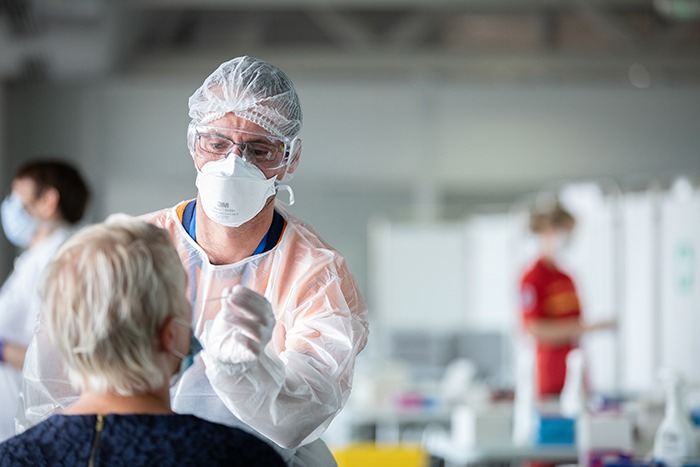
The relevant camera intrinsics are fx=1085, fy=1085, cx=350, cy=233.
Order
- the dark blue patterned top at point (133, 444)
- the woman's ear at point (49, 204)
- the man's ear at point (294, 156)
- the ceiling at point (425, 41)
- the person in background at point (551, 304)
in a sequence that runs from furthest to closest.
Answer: the ceiling at point (425, 41), the person in background at point (551, 304), the woman's ear at point (49, 204), the man's ear at point (294, 156), the dark blue patterned top at point (133, 444)

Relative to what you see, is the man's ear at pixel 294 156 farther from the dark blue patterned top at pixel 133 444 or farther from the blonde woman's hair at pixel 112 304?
the dark blue patterned top at pixel 133 444

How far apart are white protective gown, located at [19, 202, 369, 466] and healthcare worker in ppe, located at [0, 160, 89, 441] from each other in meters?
1.40

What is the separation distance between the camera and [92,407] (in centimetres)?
146

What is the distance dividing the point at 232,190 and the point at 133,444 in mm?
512

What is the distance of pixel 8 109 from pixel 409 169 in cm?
339

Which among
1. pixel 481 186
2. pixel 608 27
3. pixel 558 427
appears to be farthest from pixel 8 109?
pixel 558 427

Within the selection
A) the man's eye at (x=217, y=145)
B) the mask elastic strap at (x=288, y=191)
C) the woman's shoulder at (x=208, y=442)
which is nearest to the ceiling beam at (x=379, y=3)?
the mask elastic strap at (x=288, y=191)

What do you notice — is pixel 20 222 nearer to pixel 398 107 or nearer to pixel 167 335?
pixel 167 335

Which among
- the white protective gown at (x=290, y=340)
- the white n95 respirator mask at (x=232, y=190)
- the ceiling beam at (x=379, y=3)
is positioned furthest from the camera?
the ceiling beam at (x=379, y=3)

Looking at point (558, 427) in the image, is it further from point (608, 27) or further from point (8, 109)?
point (8, 109)

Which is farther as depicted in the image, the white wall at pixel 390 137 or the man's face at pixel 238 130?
the white wall at pixel 390 137

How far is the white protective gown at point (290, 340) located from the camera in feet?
5.53

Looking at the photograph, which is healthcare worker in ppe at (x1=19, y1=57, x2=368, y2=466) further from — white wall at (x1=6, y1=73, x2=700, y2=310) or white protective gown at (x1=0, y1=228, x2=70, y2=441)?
white wall at (x1=6, y1=73, x2=700, y2=310)

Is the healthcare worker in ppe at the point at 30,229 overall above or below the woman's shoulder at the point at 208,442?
above
